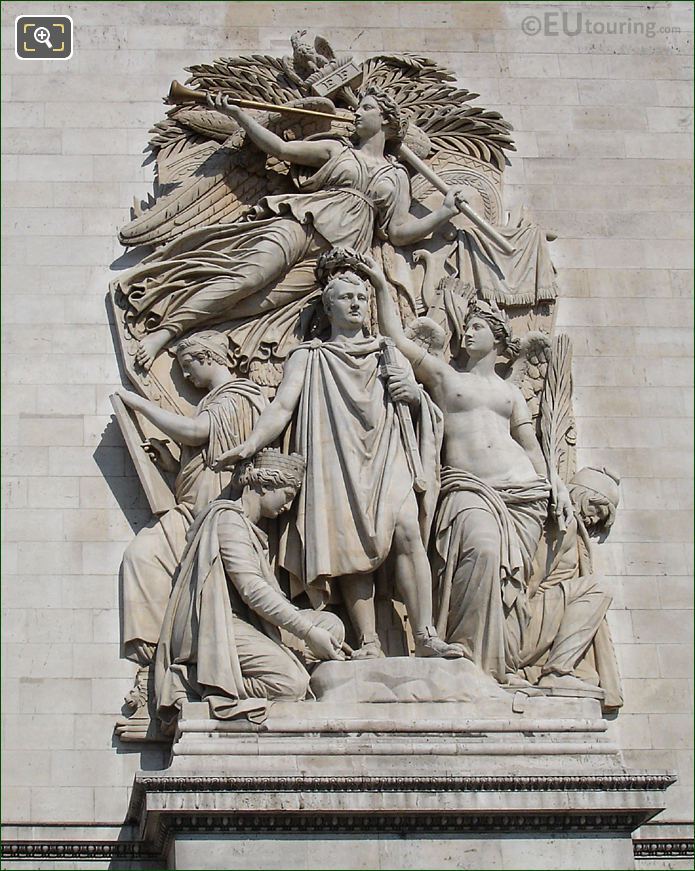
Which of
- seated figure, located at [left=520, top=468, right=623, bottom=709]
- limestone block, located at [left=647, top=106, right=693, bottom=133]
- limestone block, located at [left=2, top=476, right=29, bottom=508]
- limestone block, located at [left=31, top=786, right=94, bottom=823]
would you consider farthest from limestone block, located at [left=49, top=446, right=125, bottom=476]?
limestone block, located at [left=647, top=106, right=693, bottom=133]

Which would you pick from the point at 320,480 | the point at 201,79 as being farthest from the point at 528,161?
the point at 320,480

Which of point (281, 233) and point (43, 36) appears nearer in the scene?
point (281, 233)

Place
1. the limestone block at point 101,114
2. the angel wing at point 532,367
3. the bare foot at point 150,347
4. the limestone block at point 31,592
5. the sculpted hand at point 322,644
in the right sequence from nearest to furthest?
the sculpted hand at point 322,644, the limestone block at point 31,592, the bare foot at point 150,347, the angel wing at point 532,367, the limestone block at point 101,114

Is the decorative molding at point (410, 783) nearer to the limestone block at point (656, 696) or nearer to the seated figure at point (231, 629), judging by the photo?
the seated figure at point (231, 629)

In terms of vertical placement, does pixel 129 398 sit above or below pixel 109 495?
above

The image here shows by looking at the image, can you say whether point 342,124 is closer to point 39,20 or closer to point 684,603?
point 39,20

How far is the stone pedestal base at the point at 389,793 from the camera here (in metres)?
10.7

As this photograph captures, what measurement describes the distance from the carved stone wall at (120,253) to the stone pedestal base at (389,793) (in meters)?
0.90

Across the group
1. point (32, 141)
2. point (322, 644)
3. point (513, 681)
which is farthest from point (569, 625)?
point (32, 141)

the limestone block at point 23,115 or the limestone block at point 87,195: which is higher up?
the limestone block at point 23,115

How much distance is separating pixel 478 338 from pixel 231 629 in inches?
109

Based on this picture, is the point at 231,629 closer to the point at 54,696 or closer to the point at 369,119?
the point at 54,696

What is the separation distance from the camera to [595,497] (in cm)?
1264

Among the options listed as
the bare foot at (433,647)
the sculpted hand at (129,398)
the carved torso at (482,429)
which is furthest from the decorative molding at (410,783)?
the sculpted hand at (129,398)
